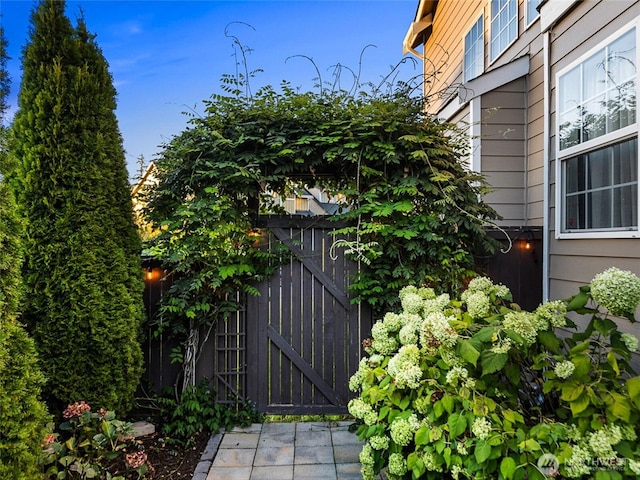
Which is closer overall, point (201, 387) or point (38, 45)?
point (38, 45)

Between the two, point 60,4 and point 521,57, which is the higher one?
point 521,57

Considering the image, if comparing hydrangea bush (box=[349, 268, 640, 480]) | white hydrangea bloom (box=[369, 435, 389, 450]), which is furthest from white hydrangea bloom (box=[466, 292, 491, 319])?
white hydrangea bloom (box=[369, 435, 389, 450])

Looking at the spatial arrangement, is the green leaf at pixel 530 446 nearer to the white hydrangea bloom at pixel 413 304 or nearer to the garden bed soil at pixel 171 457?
the white hydrangea bloom at pixel 413 304

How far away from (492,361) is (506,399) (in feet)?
1.38

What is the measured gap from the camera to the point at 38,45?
2682 mm

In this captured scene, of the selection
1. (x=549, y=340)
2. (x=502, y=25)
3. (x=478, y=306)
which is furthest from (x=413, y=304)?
(x=502, y=25)

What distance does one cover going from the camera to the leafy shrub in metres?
3.02

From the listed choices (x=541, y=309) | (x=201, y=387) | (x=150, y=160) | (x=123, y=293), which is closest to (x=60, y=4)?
(x=150, y=160)

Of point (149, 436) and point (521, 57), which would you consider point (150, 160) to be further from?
point (521, 57)

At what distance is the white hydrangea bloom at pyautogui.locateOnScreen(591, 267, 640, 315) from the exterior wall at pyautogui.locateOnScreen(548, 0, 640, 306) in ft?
2.52

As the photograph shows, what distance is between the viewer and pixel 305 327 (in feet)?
11.1

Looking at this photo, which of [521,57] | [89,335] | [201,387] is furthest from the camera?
[521,57]

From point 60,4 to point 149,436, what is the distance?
125 inches

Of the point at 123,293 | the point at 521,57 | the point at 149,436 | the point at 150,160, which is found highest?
the point at 521,57
